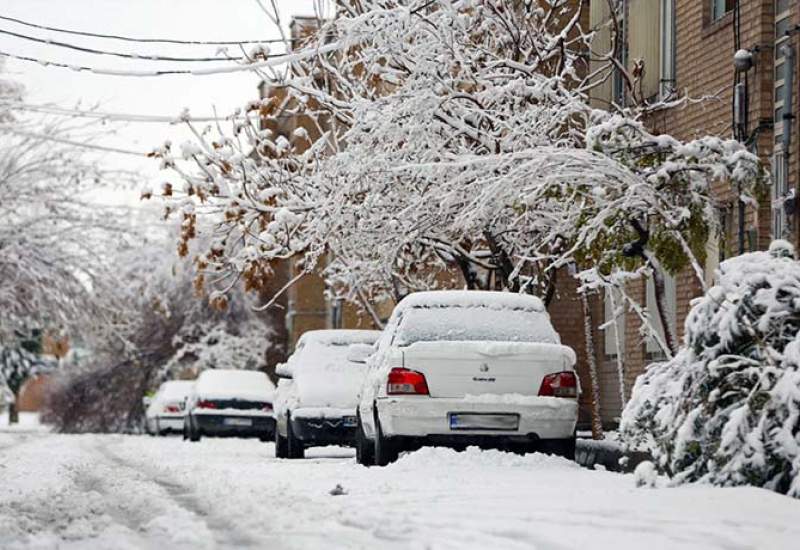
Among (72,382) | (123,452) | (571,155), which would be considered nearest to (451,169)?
(571,155)

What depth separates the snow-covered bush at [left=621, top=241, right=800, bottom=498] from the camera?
37.6ft

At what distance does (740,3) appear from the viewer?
68.0ft

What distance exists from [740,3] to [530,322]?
6119 millimetres

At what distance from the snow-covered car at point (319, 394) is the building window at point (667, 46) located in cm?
534

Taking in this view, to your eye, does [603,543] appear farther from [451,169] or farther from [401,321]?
[451,169]

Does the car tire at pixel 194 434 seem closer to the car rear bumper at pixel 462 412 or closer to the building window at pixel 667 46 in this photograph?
the building window at pixel 667 46

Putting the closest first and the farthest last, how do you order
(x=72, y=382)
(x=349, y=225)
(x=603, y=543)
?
(x=603, y=543) → (x=349, y=225) → (x=72, y=382)

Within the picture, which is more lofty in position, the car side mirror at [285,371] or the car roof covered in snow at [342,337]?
the car roof covered in snow at [342,337]

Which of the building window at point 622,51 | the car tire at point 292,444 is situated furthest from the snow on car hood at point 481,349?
the building window at point 622,51

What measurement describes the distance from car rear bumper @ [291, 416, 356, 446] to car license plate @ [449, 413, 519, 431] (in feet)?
19.9

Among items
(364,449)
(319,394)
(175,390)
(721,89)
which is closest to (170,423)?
(175,390)

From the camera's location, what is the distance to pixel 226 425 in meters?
31.5

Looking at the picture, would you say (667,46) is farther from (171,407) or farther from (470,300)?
(171,407)

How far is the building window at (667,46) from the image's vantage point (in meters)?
23.5
